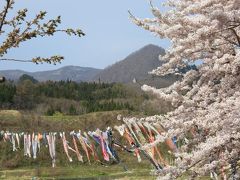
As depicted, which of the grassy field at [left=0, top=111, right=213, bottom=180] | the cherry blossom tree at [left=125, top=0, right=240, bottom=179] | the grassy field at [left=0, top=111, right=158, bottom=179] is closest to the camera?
the cherry blossom tree at [left=125, top=0, right=240, bottom=179]

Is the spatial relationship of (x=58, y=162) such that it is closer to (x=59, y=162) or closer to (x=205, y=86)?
(x=59, y=162)

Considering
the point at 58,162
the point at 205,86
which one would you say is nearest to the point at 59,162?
the point at 58,162

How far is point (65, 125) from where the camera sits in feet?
362

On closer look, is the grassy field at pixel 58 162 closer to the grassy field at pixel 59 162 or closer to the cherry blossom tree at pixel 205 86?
the grassy field at pixel 59 162

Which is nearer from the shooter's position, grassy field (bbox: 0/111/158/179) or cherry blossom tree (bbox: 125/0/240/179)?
cherry blossom tree (bbox: 125/0/240/179)

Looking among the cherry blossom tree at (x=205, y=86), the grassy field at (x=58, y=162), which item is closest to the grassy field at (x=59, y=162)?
the grassy field at (x=58, y=162)

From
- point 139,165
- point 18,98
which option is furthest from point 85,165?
point 18,98

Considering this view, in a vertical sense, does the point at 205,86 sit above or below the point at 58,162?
below

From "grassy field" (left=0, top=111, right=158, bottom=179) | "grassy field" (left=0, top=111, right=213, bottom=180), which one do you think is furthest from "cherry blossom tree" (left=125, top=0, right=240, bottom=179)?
"grassy field" (left=0, top=111, right=213, bottom=180)

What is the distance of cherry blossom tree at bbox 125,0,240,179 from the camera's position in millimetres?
8242

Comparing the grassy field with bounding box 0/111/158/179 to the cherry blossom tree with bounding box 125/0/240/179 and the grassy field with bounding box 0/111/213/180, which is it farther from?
the cherry blossom tree with bounding box 125/0/240/179

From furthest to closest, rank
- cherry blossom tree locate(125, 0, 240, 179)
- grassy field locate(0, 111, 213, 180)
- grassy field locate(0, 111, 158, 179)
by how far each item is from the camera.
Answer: grassy field locate(0, 111, 158, 179), grassy field locate(0, 111, 213, 180), cherry blossom tree locate(125, 0, 240, 179)

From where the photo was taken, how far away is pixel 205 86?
384 inches

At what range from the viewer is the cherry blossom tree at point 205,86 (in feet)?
27.0
